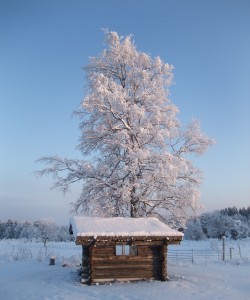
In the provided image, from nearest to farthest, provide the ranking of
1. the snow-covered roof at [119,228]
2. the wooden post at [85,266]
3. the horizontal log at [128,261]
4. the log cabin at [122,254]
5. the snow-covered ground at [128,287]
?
1. the snow-covered ground at [128,287]
2. the snow-covered roof at [119,228]
3. the log cabin at [122,254]
4. the wooden post at [85,266]
5. the horizontal log at [128,261]

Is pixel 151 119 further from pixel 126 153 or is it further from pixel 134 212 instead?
pixel 134 212

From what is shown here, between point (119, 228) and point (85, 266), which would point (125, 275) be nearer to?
point (85, 266)

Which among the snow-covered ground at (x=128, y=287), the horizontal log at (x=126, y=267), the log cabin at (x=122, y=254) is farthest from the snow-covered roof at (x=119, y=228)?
the snow-covered ground at (x=128, y=287)

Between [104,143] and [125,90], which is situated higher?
[125,90]

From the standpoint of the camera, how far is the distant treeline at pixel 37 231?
97812 mm

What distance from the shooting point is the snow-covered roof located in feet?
52.1

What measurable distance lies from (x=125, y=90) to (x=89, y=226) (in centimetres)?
909

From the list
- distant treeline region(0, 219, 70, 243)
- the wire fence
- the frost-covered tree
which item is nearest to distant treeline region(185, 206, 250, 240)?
distant treeline region(0, 219, 70, 243)

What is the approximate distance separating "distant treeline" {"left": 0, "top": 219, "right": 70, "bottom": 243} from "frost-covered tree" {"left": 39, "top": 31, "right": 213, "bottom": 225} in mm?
58162

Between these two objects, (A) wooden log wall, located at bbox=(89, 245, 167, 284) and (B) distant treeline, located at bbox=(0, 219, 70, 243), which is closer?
(A) wooden log wall, located at bbox=(89, 245, 167, 284)

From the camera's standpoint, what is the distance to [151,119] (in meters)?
21.1

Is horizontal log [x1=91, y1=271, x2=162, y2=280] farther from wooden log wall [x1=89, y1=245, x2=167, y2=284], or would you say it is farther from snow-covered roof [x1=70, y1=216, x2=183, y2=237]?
snow-covered roof [x1=70, y1=216, x2=183, y2=237]

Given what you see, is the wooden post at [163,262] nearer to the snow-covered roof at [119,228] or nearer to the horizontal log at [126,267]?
the horizontal log at [126,267]

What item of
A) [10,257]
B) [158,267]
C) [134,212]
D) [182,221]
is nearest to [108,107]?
[134,212]
